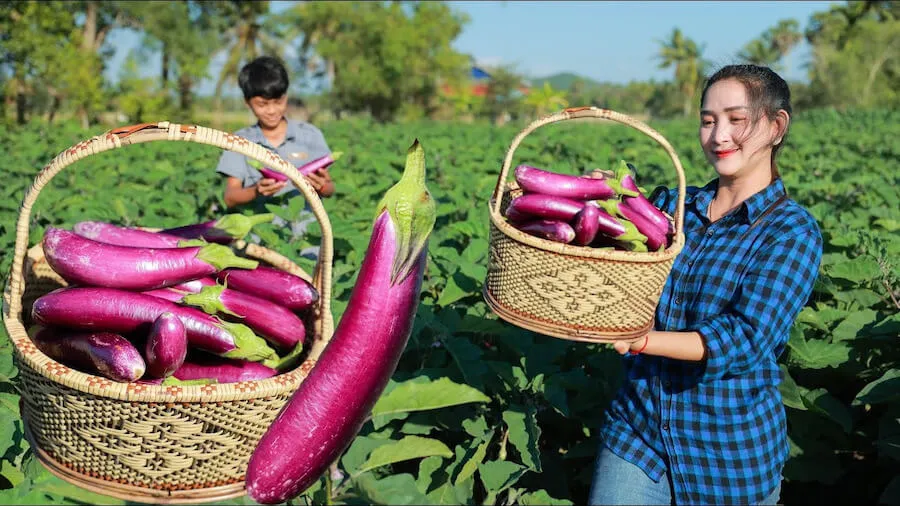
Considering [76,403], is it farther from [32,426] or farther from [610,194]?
[610,194]

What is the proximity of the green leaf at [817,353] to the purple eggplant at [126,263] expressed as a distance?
6.80 ft

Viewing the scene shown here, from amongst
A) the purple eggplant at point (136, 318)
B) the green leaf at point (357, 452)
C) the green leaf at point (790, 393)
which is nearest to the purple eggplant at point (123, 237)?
the purple eggplant at point (136, 318)

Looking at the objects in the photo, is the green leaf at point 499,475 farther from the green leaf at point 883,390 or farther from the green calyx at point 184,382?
the green leaf at point 883,390

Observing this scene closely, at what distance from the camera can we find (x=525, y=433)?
234cm

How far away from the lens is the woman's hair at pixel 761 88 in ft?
6.31

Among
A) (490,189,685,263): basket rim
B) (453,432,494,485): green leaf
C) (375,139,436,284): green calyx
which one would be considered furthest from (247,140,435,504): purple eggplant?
(453,432,494,485): green leaf

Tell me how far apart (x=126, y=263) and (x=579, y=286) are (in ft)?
3.50

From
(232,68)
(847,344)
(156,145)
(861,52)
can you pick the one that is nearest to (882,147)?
(847,344)

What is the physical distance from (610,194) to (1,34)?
26967 millimetres

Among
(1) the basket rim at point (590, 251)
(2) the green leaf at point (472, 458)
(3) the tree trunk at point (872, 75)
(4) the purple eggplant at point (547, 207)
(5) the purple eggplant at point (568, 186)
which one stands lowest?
(2) the green leaf at point (472, 458)

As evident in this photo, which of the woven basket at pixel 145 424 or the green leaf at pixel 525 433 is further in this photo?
the green leaf at pixel 525 433

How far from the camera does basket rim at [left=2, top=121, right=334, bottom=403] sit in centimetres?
140

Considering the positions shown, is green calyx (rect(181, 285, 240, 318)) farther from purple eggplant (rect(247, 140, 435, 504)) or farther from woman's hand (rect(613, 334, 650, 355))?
woman's hand (rect(613, 334, 650, 355))

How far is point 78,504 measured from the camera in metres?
1.64
